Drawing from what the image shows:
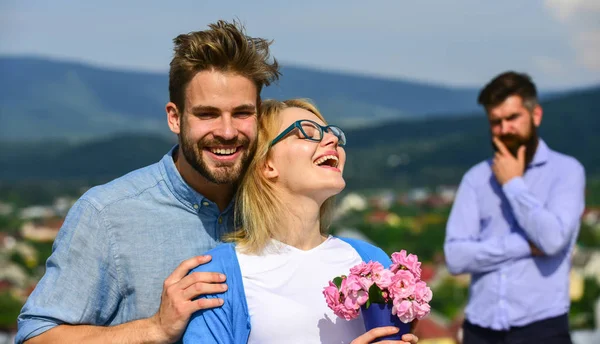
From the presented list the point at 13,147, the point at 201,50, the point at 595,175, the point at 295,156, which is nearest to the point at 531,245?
the point at 295,156

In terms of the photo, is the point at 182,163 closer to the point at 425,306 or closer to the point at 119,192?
the point at 119,192

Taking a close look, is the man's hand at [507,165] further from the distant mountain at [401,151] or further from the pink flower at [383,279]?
the distant mountain at [401,151]

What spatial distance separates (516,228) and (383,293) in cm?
210

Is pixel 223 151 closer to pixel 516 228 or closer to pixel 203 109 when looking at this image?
pixel 203 109

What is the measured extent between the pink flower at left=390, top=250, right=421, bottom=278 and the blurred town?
1701cm

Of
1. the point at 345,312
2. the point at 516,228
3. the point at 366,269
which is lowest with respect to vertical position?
the point at 516,228

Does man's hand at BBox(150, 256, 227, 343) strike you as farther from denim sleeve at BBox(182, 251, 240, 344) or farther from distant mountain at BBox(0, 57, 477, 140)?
distant mountain at BBox(0, 57, 477, 140)

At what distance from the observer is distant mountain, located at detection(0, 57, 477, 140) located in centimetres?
15225

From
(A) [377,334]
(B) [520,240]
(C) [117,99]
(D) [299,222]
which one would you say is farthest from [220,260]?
(C) [117,99]

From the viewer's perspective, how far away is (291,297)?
219cm

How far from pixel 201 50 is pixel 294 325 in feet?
2.70

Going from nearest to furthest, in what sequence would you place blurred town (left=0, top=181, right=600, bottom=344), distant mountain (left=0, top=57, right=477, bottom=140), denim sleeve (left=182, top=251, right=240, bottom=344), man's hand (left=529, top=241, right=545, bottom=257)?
denim sleeve (left=182, top=251, right=240, bottom=344)
man's hand (left=529, top=241, right=545, bottom=257)
blurred town (left=0, top=181, right=600, bottom=344)
distant mountain (left=0, top=57, right=477, bottom=140)

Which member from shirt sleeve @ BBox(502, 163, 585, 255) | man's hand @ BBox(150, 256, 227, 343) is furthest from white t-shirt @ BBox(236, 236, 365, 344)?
shirt sleeve @ BBox(502, 163, 585, 255)

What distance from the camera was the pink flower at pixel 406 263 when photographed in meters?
2.06
